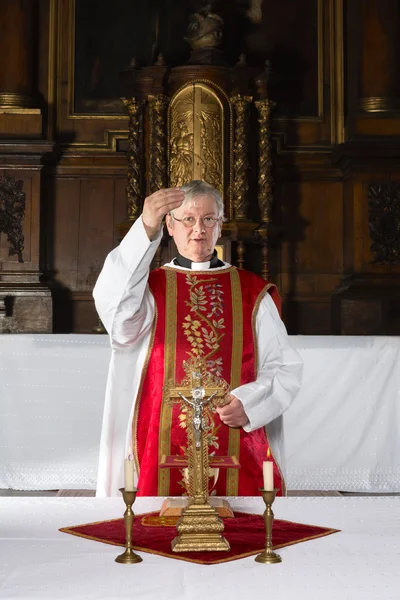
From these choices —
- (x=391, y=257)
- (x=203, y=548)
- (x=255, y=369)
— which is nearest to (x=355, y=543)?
(x=203, y=548)

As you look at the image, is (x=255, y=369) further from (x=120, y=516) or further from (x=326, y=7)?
(x=326, y=7)

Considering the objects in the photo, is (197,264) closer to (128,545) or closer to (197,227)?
Result: (197,227)

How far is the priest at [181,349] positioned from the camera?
2746 mm

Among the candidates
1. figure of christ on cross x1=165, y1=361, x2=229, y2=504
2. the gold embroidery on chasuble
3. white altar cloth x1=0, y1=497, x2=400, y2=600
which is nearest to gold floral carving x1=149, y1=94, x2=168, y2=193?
the gold embroidery on chasuble

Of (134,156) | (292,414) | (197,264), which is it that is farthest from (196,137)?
(197,264)

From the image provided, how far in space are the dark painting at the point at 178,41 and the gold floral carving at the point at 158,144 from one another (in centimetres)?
Answer: 64

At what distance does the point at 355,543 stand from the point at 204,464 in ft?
1.14

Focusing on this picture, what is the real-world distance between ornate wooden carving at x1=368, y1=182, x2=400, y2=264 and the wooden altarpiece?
918 millimetres

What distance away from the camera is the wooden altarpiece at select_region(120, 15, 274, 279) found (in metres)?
7.96

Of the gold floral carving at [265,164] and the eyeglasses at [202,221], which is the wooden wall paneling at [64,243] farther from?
the eyeglasses at [202,221]

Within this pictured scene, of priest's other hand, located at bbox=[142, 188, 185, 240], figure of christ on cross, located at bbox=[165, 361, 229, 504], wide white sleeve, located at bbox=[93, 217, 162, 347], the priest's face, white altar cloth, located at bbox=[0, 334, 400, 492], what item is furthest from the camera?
white altar cloth, located at bbox=[0, 334, 400, 492]

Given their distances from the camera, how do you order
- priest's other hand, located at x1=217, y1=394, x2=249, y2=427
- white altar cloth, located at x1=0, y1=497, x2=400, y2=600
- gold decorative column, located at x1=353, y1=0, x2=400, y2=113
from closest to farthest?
white altar cloth, located at x1=0, y1=497, x2=400, y2=600 → priest's other hand, located at x1=217, y1=394, x2=249, y2=427 → gold decorative column, located at x1=353, y1=0, x2=400, y2=113

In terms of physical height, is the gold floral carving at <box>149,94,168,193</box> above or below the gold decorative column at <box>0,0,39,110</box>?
below

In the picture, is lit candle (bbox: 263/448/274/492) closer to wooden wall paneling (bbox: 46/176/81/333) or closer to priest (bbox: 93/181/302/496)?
priest (bbox: 93/181/302/496)
